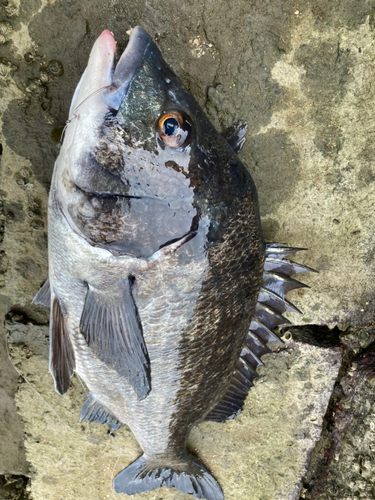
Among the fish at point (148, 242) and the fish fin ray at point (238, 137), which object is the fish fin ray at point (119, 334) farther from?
the fish fin ray at point (238, 137)

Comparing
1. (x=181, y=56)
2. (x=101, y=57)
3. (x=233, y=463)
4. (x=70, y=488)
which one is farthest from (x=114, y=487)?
(x=181, y=56)

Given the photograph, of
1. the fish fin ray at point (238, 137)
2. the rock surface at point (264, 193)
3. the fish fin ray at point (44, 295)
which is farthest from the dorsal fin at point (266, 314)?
the fish fin ray at point (44, 295)

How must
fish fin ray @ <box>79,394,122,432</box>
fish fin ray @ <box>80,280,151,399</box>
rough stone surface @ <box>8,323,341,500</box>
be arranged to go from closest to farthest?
fish fin ray @ <box>80,280,151,399</box> → fish fin ray @ <box>79,394,122,432</box> → rough stone surface @ <box>8,323,341,500</box>

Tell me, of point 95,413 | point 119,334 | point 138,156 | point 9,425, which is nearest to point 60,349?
point 119,334

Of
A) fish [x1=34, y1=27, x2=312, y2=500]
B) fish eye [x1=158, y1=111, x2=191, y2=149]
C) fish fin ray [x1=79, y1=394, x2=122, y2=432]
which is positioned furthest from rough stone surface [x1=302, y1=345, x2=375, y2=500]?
fish eye [x1=158, y1=111, x2=191, y2=149]

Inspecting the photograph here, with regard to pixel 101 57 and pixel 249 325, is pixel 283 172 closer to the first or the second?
pixel 249 325

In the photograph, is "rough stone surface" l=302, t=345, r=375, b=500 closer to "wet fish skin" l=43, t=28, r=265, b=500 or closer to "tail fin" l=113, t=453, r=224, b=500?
"tail fin" l=113, t=453, r=224, b=500
